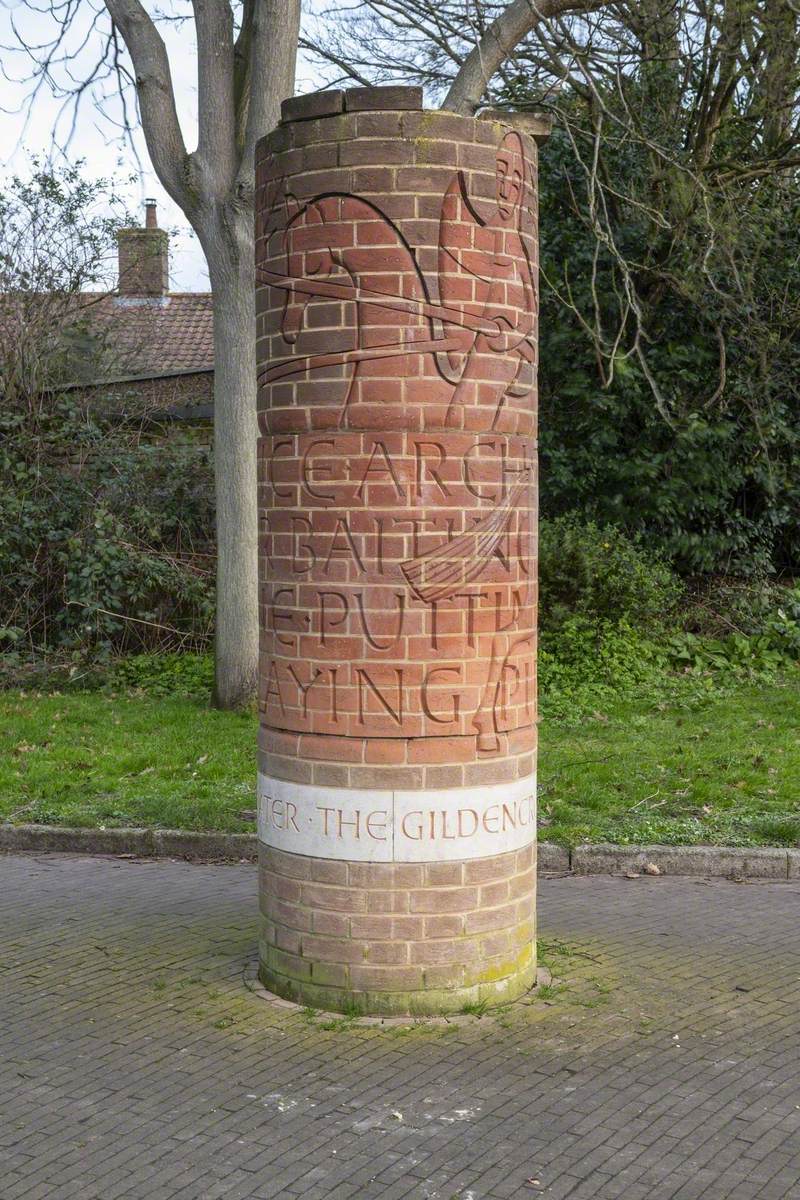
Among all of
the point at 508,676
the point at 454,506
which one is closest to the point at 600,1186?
the point at 508,676

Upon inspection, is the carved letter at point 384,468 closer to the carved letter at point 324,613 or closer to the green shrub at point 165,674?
the carved letter at point 324,613

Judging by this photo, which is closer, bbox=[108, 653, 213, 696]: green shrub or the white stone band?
the white stone band

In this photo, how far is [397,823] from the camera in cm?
510

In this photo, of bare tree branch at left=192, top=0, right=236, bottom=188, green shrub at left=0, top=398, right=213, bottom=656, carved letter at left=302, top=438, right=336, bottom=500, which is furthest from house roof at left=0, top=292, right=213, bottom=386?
carved letter at left=302, top=438, right=336, bottom=500

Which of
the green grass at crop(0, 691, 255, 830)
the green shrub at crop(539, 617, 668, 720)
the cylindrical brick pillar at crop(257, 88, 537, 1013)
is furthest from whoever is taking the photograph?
the green shrub at crop(539, 617, 668, 720)

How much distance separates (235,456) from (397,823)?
20.7 ft

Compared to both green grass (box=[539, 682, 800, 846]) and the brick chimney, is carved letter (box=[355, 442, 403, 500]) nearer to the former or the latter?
green grass (box=[539, 682, 800, 846])

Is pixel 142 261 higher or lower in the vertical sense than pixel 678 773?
higher

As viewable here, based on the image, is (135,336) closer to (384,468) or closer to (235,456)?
(235,456)

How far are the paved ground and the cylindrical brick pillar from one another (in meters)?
0.41

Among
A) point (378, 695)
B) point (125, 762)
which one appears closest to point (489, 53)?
point (125, 762)

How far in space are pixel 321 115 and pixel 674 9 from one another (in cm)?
900

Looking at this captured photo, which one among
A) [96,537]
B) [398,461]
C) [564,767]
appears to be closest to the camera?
[398,461]

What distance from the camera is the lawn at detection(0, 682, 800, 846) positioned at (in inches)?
309
